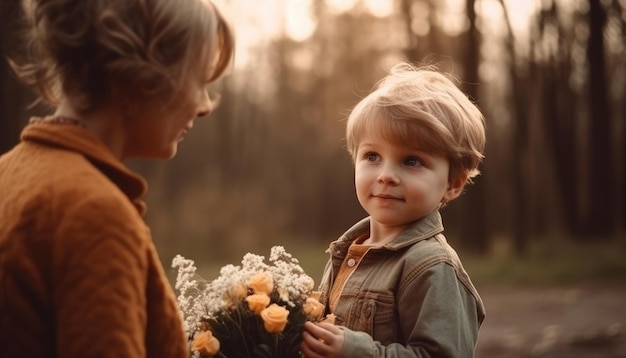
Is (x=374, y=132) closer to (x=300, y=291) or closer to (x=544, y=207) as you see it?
(x=300, y=291)

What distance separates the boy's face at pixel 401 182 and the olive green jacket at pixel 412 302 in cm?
8

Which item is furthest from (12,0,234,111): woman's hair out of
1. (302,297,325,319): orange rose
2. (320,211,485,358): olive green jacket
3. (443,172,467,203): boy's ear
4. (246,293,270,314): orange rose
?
(443,172,467,203): boy's ear

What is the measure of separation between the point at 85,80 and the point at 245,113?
80.4ft

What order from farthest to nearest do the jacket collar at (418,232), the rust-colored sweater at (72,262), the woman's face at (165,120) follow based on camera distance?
the jacket collar at (418,232), the woman's face at (165,120), the rust-colored sweater at (72,262)

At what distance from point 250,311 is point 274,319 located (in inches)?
5.8

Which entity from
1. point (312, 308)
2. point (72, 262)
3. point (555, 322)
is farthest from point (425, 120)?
point (555, 322)

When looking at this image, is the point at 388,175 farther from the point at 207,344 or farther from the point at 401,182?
the point at 207,344

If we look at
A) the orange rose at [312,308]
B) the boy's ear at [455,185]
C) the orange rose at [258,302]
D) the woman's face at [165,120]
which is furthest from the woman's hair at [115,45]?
the boy's ear at [455,185]

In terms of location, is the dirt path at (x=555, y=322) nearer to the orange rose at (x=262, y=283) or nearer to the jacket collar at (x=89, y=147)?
the orange rose at (x=262, y=283)

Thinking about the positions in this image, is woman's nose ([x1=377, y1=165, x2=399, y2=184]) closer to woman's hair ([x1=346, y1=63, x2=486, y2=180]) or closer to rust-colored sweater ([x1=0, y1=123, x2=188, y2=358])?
woman's hair ([x1=346, y1=63, x2=486, y2=180])

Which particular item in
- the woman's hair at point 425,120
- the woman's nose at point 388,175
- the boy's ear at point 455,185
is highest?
the woman's hair at point 425,120

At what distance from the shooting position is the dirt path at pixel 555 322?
25.9ft

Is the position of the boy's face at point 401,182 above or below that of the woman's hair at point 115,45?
below

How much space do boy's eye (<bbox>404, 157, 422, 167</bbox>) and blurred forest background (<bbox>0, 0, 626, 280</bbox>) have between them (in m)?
12.3
